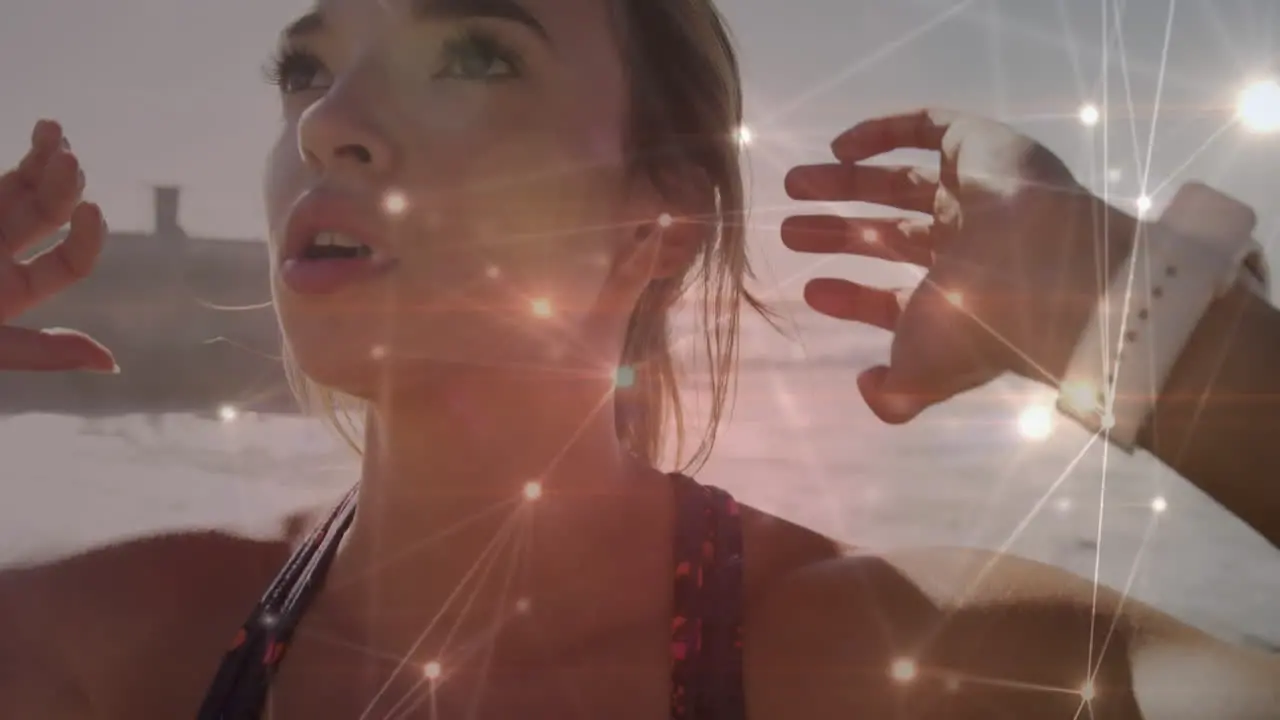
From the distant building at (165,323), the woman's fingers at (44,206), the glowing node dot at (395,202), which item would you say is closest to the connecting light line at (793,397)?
the glowing node dot at (395,202)

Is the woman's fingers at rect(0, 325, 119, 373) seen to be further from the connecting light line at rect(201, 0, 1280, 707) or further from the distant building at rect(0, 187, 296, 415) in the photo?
the distant building at rect(0, 187, 296, 415)

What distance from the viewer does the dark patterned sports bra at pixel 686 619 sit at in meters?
0.78

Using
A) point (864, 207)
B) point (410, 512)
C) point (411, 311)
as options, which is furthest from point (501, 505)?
point (864, 207)

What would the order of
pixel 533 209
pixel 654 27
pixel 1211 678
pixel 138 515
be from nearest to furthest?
pixel 1211 678
pixel 533 209
pixel 654 27
pixel 138 515

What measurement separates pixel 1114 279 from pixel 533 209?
1.45 feet

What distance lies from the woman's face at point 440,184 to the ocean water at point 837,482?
33 centimetres

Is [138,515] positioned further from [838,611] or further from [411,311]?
[838,611]

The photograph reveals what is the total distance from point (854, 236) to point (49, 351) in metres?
0.64

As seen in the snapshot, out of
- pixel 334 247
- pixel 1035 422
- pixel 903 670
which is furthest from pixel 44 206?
pixel 1035 422

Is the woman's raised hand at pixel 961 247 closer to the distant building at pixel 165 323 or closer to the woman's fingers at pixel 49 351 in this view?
the woman's fingers at pixel 49 351

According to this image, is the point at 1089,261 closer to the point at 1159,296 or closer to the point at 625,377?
the point at 1159,296

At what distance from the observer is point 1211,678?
62 cm

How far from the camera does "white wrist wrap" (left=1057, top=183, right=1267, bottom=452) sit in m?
0.59

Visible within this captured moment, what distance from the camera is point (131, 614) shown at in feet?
2.75
